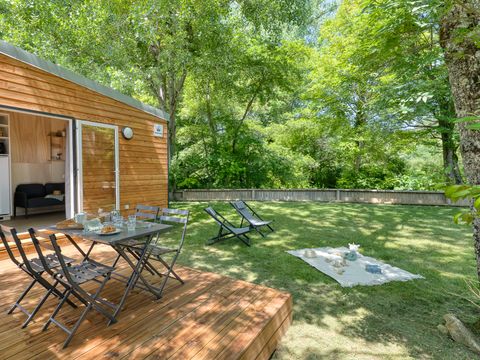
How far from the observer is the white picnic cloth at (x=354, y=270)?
3.52 metres

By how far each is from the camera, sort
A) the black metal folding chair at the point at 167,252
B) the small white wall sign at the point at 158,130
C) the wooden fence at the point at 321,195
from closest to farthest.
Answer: the black metal folding chair at the point at 167,252
the small white wall sign at the point at 158,130
the wooden fence at the point at 321,195

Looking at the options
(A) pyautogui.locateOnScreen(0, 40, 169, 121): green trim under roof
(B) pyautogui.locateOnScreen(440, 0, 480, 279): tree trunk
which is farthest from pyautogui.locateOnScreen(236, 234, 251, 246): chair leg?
(A) pyautogui.locateOnScreen(0, 40, 169, 121): green trim under roof

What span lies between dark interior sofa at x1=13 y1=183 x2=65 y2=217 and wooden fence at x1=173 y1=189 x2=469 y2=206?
191 inches

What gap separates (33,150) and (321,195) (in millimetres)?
9213

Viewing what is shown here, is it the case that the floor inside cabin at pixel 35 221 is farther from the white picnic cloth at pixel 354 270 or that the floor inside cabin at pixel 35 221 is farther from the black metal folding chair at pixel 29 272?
the white picnic cloth at pixel 354 270

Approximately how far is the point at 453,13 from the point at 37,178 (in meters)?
8.46

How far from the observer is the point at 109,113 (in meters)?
5.73

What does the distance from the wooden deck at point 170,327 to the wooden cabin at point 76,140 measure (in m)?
2.71

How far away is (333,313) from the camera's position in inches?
110

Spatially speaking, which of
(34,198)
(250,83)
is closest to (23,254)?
(34,198)

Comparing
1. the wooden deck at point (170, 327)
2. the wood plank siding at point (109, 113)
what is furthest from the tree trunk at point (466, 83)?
the wood plank siding at point (109, 113)

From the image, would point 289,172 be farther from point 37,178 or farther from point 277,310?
point 277,310

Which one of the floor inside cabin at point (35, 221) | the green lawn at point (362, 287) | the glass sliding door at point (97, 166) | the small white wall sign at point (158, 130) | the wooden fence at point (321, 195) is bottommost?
the green lawn at point (362, 287)

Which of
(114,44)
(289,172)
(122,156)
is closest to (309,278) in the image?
(122,156)
